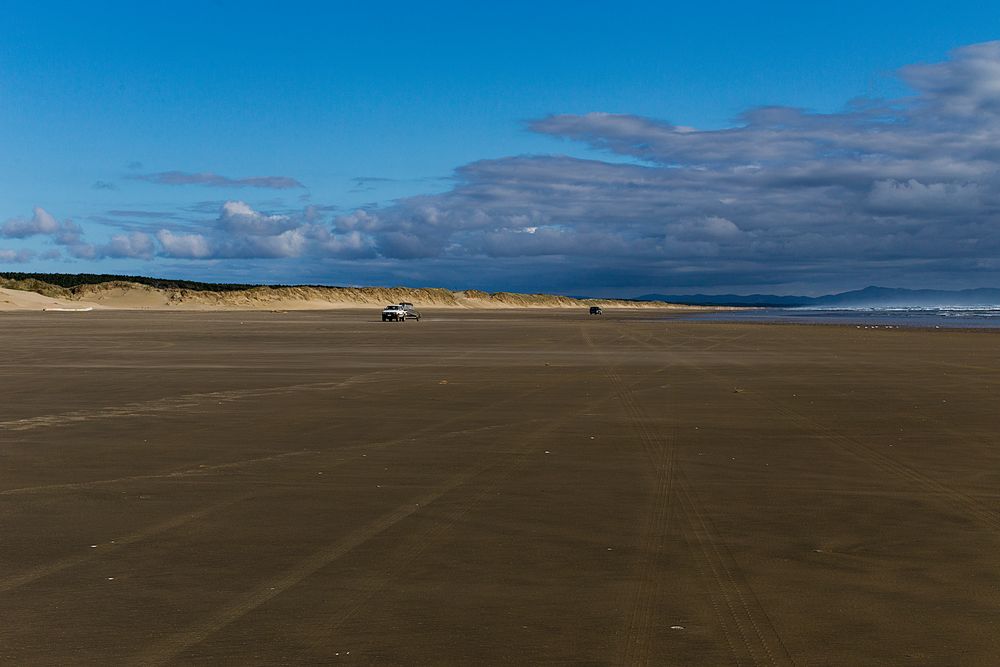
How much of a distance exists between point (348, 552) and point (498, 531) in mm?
1395

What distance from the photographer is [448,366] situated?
29562 millimetres

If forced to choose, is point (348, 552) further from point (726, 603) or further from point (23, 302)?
point (23, 302)

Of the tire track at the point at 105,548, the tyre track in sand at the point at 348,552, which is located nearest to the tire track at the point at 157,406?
the tire track at the point at 105,548

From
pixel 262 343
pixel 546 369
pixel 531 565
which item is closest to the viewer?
pixel 531 565

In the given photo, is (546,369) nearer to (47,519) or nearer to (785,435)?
(785,435)

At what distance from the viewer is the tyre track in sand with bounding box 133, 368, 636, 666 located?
558cm

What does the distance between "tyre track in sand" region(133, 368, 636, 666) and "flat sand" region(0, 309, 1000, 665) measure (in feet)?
0.08

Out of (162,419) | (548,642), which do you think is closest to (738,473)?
(548,642)

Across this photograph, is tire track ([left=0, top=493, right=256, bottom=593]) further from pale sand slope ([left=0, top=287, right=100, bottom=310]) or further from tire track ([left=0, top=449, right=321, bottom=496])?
pale sand slope ([left=0, top=287, right=100, bottom=310])

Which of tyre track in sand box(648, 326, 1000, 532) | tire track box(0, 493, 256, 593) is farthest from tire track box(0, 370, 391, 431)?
tyre track in sand box(648, 326, 1000, 532)

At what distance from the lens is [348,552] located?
758 cm

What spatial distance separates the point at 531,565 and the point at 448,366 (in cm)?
2242

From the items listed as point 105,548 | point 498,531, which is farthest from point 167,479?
point 498,531

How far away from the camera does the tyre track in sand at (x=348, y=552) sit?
18.3ft
